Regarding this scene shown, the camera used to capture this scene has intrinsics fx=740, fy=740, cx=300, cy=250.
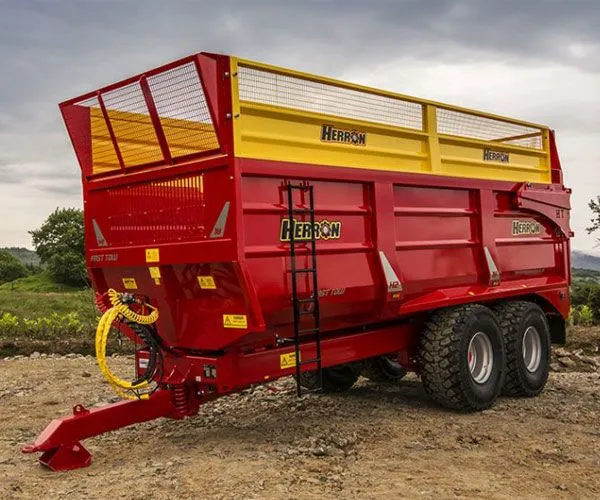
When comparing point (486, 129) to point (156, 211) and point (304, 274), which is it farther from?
point (156, 211)

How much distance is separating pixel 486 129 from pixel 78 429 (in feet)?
17.9

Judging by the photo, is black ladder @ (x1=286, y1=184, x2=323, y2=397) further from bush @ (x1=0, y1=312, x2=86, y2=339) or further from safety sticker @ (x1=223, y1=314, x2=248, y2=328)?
bush @ (x1=0, y1=312, x2=86, y2=339)

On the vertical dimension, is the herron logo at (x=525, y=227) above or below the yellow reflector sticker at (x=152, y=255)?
above

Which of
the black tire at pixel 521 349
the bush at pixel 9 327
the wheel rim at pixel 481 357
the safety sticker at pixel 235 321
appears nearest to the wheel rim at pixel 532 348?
the black tire at pixel 521 349

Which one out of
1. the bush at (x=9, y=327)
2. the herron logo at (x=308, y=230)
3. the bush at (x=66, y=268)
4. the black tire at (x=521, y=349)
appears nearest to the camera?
the herron logo at (x=308, y=230)

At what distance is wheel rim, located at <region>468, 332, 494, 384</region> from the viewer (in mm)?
7395

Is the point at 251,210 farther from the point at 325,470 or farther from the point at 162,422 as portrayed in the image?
the point at 162,422

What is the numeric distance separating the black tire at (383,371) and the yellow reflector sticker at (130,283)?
3.25 m

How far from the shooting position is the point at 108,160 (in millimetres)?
6602

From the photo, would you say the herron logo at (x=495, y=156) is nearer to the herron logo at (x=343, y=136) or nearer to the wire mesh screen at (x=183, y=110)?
the herron logo at (x=343, y=136)

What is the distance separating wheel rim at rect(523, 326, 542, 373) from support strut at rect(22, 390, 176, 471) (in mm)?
4475

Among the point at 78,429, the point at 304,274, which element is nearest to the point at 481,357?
the point at 304,274

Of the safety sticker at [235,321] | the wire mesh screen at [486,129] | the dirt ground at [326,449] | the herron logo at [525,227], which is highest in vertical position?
the wire mesh screen at [486,129]

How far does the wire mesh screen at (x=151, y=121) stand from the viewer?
5543 mm
